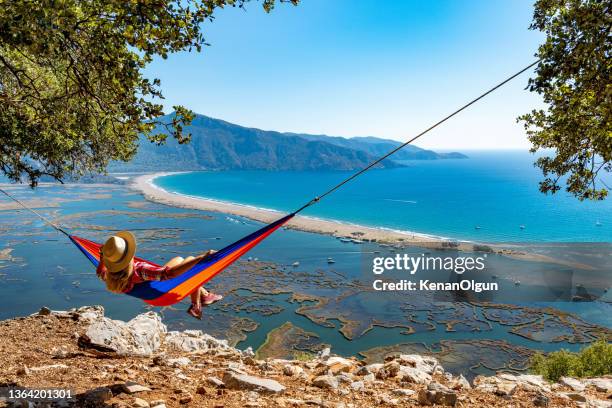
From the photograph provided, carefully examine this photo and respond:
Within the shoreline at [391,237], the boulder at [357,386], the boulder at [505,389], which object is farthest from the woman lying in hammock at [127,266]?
the shoreline at [391,237]

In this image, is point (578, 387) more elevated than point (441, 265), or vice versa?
point (578, 387)

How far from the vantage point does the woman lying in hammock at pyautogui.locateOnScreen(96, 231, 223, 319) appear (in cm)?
476

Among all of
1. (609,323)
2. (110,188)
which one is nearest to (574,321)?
(609,323)

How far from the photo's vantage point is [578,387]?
575cm

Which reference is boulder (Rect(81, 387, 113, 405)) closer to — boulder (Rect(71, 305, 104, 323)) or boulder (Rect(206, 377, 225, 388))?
boulder (Rect(206, 377, 225, 388))

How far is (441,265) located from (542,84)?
42.6m

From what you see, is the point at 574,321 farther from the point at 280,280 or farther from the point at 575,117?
the point at 575,117

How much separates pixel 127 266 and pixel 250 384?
89.5 inches

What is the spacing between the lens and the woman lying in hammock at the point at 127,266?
4762 mm

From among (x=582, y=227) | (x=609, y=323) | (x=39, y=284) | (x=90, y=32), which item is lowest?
(x=39, y=284)

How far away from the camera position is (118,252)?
A: 15.6ft

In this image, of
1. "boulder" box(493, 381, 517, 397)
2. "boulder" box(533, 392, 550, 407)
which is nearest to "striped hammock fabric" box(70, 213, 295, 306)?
"boulder" box(493, 381, 517, 397)

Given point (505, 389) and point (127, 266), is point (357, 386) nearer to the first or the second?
point (505, 389)

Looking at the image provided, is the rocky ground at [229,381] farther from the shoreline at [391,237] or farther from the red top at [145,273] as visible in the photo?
the shoreline at [391,237]
